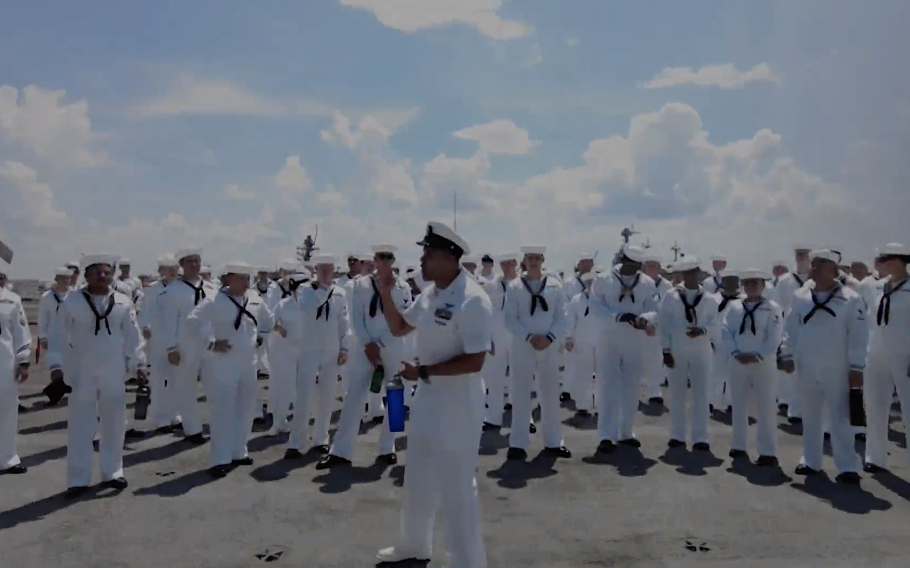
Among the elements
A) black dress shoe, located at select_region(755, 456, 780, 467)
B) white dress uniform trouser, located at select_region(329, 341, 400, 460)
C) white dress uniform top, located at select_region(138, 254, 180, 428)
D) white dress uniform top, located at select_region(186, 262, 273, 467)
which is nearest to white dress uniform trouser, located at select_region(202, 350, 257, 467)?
white dress uniform top, located at select_region(186, 262, 273, 467)

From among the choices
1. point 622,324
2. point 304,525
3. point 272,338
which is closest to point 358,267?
point 272,338

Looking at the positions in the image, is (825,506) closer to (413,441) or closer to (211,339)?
(413,441)

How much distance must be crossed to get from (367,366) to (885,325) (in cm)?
604

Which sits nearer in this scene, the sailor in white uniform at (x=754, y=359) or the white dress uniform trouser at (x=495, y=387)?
the sailor in white uniform at (x=754, y=359)

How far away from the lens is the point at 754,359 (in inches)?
336

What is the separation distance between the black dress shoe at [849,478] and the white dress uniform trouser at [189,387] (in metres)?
8.11

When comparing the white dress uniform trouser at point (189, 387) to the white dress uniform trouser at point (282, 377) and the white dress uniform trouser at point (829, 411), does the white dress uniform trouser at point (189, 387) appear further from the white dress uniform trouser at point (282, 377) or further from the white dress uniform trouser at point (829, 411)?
the white dress uniform trouser at point (829, 411)

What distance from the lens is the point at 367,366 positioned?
8.05 metres

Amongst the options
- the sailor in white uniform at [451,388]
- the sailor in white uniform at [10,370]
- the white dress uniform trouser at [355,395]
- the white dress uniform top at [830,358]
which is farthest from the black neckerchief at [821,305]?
the sailor in white uniform at [10,370]

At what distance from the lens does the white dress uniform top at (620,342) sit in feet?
29.9

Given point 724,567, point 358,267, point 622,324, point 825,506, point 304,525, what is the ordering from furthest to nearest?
point 358,267, point 622,324, point 825,506, point 304,525, point 724,567

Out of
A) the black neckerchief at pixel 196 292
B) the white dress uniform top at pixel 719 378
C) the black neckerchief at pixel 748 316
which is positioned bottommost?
the white dress uniform top at pixel 719 378

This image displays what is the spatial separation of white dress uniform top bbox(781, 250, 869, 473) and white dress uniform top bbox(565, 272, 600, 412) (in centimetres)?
409

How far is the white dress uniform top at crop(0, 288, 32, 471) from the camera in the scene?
317 inches
